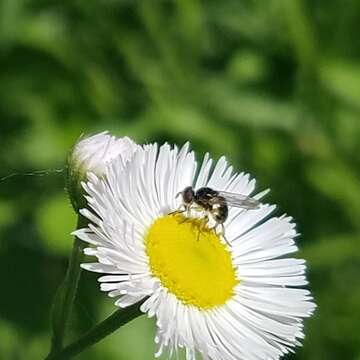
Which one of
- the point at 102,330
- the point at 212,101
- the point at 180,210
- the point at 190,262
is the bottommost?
the point at 102,330

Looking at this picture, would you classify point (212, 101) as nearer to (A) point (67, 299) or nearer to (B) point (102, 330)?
(A) point (67, 299)

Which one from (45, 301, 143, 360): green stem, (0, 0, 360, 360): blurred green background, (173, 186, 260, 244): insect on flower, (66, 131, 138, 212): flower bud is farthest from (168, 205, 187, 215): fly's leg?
(0, 0, 360, 360): blurred green background

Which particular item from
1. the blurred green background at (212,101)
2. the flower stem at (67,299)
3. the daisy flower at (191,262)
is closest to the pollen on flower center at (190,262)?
the daisy flower at (191,262)

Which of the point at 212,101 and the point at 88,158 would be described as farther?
the point at 212,101

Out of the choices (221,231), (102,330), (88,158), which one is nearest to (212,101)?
(221,231)

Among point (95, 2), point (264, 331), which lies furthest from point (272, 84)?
point (264, 331)

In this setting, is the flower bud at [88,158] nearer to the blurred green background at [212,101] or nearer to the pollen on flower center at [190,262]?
the pollen on flower center at [190,262]
